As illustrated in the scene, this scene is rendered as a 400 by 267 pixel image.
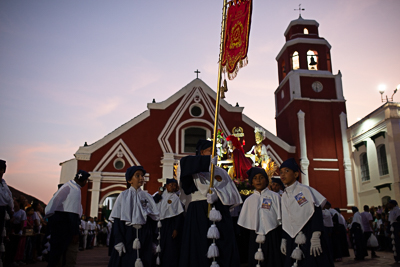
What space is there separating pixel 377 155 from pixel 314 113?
15.2 feet

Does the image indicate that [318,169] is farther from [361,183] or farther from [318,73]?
[318,73]

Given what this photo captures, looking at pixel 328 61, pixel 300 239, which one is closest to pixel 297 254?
pixel 300 239

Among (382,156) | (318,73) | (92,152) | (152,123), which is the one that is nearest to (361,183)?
(382,156)

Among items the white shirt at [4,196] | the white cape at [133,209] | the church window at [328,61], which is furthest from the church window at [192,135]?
the white cape at [133,209]

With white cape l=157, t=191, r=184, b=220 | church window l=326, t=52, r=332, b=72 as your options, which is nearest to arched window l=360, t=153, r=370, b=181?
church window l=326, t=52, r=332, b=72

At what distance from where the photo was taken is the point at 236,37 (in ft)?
19.8

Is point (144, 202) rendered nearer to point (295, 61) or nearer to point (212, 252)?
point (212, 252)

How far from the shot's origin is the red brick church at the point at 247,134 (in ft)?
64.5

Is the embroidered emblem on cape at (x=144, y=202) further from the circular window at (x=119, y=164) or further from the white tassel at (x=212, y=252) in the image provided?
the circular window at (x=119, y=164)

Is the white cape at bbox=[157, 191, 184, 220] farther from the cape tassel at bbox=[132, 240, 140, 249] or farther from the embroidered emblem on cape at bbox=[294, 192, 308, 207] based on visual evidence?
the embroidered emblem on cape at bbox=[294, 192, 308, 207]

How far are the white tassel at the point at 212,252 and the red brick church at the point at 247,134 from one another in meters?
15.3

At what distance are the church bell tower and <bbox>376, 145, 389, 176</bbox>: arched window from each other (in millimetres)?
2024

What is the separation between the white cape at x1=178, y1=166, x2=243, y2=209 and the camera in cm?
495

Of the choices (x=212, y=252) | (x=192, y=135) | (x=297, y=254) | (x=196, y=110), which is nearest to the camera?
(x=297, y=254)
